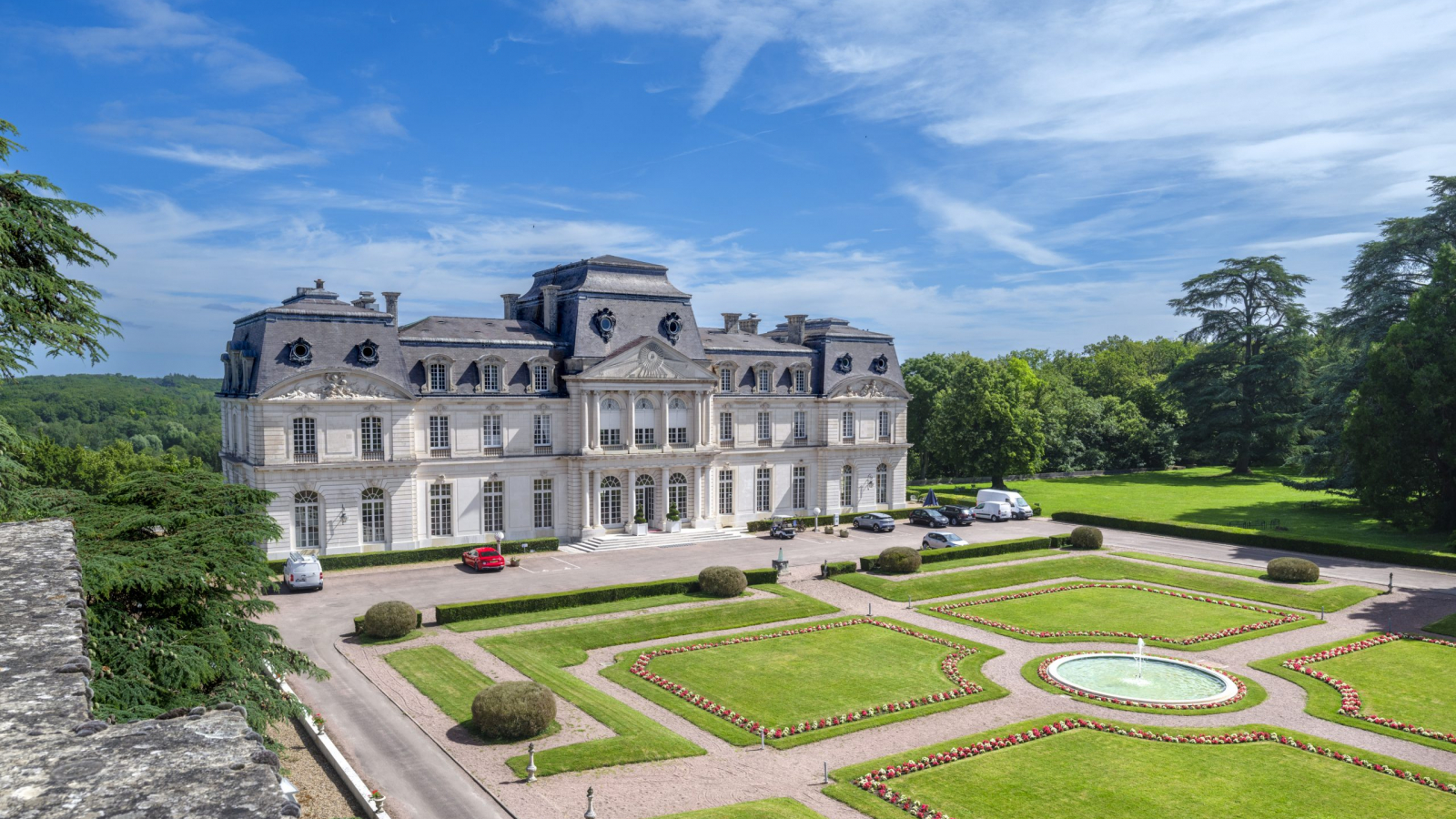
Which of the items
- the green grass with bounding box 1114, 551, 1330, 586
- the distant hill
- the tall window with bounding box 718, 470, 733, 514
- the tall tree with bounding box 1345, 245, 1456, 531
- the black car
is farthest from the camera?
the distant hill

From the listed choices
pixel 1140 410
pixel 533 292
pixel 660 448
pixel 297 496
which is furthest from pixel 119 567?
pixel 1140 410

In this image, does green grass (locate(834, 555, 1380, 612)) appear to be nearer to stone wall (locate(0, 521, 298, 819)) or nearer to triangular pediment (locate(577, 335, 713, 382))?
triangular pediment (locate(577, 335, 713, 382))

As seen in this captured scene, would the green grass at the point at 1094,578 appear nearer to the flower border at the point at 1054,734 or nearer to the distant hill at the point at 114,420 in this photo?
the flower border at the point at 1054,734

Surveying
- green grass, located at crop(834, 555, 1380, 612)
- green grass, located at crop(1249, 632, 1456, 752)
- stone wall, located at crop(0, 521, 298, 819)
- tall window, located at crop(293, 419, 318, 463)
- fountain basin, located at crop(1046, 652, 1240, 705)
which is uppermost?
tall window, located at crop(293, 419, 318, 463)

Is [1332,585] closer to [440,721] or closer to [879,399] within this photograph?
[879,399]

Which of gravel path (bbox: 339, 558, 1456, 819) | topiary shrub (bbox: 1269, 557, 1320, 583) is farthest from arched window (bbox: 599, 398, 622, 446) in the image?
topiary shrub (bbox: 1269, 557, 1320, 583)
